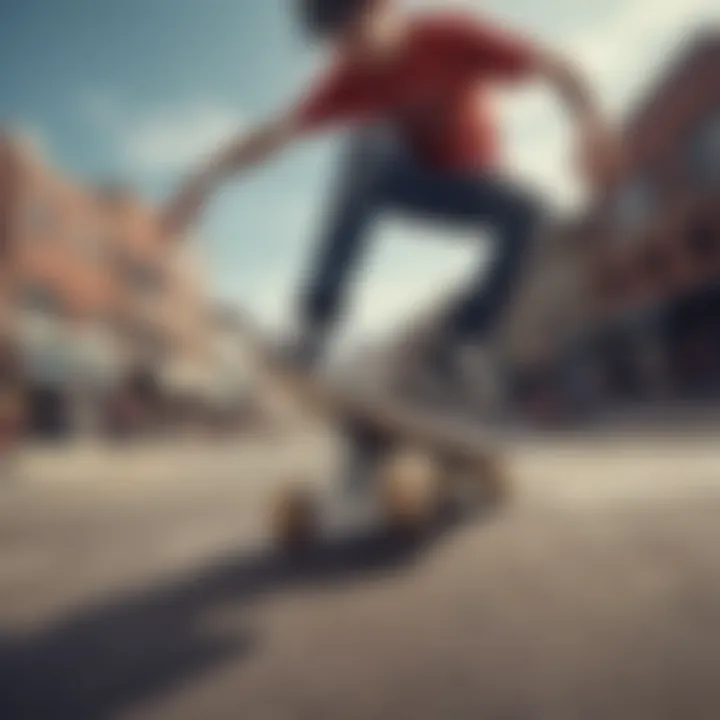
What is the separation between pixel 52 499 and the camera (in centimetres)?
725

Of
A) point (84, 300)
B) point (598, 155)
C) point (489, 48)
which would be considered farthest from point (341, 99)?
point (84, 300)

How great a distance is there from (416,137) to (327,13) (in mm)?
468

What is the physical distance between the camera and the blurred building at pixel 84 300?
59.4 feet

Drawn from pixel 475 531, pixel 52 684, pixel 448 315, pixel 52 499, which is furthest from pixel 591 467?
pixel 52 499

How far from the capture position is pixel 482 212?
215 cm

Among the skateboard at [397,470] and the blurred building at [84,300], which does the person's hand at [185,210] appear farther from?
the blurred building at [84,300]

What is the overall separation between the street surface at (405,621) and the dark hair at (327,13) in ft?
6.00

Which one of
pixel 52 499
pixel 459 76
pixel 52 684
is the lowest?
pixel 52 684

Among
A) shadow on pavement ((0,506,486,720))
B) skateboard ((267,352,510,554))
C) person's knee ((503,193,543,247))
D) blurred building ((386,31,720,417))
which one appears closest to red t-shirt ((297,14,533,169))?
person's knee ((503,193,543,247))

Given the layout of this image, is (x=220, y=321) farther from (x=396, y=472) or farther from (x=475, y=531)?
(x=475, y=531)

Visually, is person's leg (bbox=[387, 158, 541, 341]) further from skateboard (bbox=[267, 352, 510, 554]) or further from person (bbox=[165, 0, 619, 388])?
skateboard (bbox=[267, 352, 510, 554])

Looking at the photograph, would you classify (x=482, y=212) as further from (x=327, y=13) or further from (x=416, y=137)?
(x=327, y=13)

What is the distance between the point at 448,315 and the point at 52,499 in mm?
6468

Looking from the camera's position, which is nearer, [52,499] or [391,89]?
[391,89]
